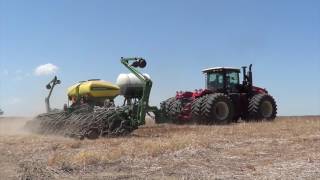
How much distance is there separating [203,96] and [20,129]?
8.19 meters

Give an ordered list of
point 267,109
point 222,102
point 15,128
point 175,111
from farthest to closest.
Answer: point 15,128
point 267,109
point 175,111
point 222,102

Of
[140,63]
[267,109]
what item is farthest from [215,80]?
[140,63]

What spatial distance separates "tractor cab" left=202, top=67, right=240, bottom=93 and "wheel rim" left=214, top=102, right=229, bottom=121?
1387mm

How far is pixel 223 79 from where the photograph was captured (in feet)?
75.4

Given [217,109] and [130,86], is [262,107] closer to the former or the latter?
[217,109]

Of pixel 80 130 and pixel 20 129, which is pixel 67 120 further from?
pixel 20 129

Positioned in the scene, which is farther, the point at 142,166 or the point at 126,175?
the point at 142,166

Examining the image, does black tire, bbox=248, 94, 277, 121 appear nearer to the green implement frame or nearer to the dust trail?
the green implement frame

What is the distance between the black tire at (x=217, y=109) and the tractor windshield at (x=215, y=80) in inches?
46.2

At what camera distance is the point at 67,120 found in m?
18.6

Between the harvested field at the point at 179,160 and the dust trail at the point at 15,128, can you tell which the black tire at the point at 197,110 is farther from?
the harvested field at the point at 179,160

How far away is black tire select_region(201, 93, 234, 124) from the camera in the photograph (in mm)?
20953

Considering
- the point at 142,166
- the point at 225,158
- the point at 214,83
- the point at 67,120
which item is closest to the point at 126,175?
the point at 142,166

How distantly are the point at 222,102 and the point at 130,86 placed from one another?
5.03 metres
